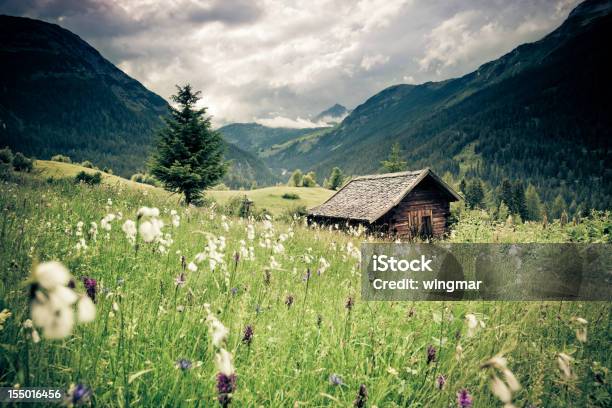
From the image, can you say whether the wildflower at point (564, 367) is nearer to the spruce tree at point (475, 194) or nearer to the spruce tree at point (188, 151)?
the spruce tree at point (188, 151)

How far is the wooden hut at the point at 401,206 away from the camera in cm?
2536

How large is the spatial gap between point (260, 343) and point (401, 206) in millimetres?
24814

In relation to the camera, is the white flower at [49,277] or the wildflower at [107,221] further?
the wildflower at [107,221]

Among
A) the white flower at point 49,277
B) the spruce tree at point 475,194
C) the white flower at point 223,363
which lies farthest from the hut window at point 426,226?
the spruce tree at point 475,194

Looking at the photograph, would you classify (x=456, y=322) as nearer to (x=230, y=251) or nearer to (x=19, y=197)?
(x=230, y=251)

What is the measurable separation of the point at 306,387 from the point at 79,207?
7.28 metres

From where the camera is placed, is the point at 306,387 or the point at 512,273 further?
the point at 512,273

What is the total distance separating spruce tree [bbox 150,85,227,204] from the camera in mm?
26500

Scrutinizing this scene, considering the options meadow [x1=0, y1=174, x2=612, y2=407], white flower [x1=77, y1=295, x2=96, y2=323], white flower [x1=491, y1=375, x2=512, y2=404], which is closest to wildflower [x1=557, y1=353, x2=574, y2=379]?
meadow [x1=0, y1=174, x2=612, y2=407]

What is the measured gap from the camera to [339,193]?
111ft

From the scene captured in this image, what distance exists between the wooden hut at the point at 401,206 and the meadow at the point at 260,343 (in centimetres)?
1979

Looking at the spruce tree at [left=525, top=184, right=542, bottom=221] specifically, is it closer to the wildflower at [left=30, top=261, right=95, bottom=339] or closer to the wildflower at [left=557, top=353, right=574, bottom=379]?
the wildflower at [left=557, top=353, right=574, bottom=379]

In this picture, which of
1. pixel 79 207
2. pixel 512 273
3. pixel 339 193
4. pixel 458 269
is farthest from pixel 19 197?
pixel 339 193

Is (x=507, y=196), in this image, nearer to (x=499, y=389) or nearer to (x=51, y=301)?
(x=499, y=389)
